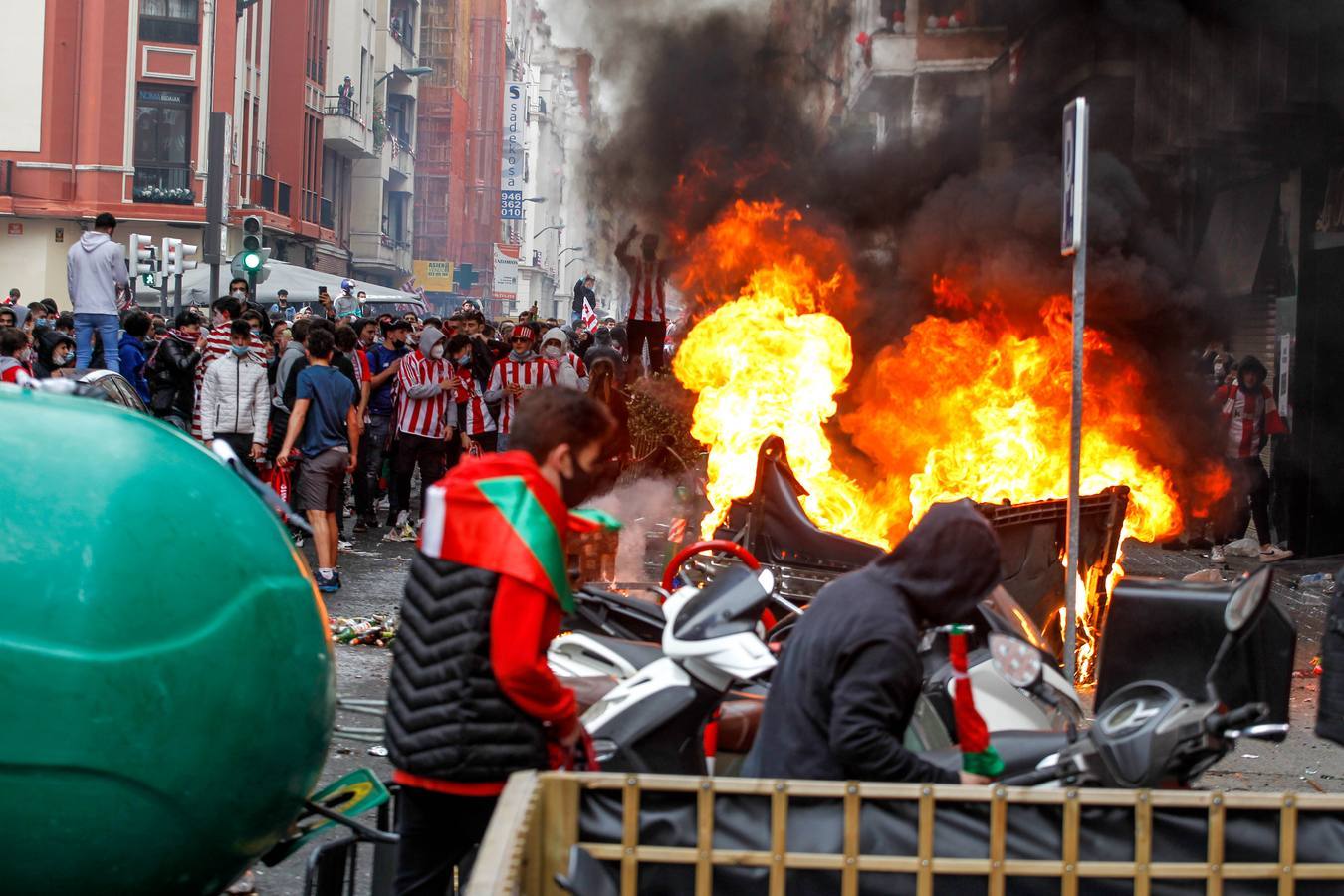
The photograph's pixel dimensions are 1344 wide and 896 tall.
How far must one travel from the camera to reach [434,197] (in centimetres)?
9188

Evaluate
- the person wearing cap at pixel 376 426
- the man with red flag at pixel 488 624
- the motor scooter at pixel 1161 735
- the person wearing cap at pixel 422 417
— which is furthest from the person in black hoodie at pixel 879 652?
the person wearing cap at pixel 376 426

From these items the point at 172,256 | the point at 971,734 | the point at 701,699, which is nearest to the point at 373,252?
the point at 172,256

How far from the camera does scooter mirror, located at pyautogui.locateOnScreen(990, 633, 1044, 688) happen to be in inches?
154

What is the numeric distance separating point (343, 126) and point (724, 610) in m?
57.0

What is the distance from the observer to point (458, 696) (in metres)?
3.90

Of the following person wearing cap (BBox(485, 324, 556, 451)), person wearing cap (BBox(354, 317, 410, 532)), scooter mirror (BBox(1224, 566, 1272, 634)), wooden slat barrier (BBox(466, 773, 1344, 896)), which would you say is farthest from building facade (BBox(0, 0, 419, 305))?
wooden slat barrier (BBox(466, 773, 1344, 896))

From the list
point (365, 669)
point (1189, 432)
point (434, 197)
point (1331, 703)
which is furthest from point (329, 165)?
point (1331, 703)

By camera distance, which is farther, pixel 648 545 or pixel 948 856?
pixel 648 545

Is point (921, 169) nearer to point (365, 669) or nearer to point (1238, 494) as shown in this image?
point (1238, 494)

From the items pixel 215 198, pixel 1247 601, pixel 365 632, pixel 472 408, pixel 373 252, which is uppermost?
pixel 373 252

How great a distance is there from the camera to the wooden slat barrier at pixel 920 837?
3.32m

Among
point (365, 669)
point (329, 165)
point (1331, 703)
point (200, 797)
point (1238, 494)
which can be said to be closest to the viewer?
point (200, 797)

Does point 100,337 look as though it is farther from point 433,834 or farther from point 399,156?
point 399,156

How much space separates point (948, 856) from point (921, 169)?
17570mm
